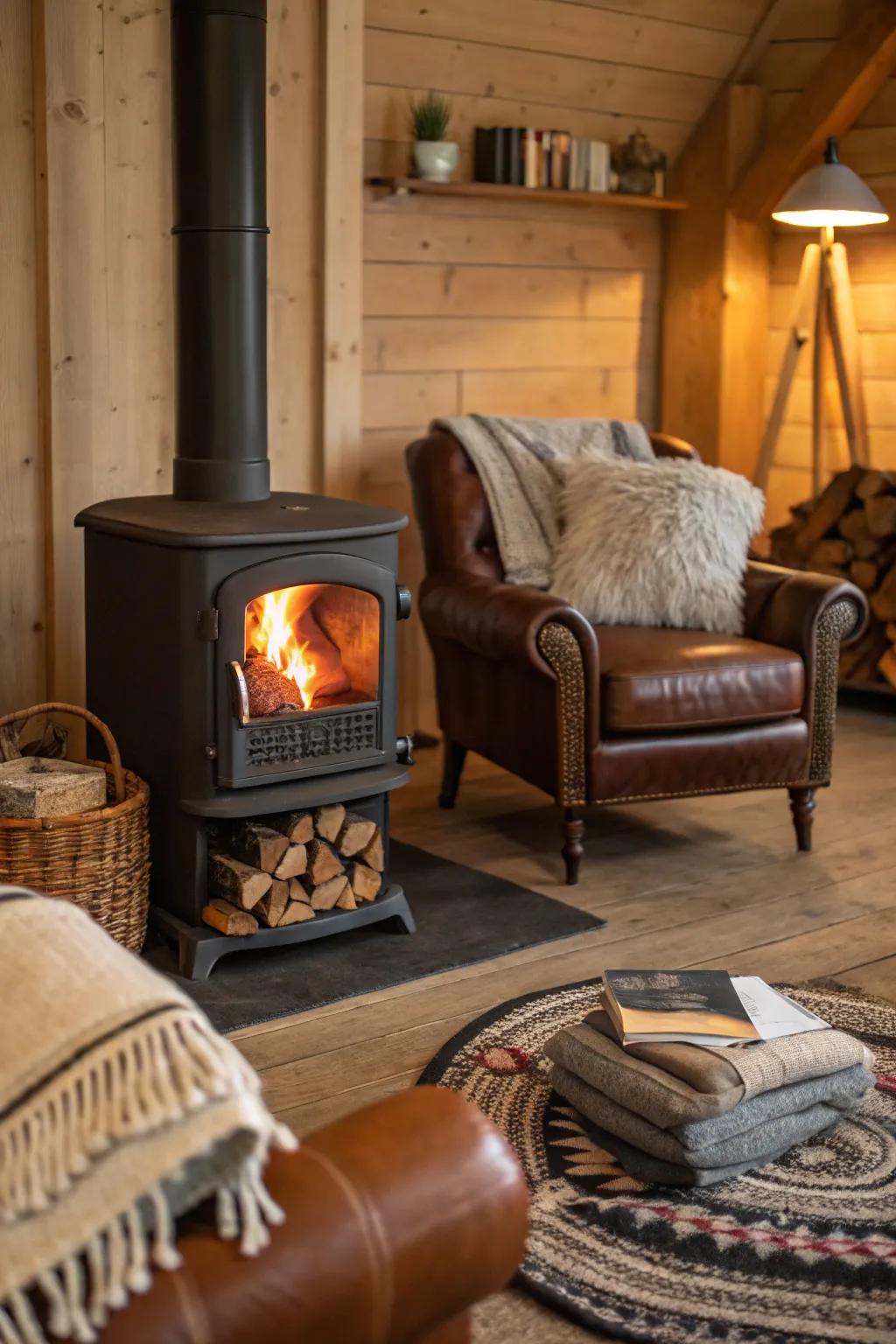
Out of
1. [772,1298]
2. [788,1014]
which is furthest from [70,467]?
[772,1298]

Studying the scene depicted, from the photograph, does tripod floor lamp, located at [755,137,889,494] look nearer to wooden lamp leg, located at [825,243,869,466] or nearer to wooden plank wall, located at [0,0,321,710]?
wooden lamp leg, located at [825,243,869,466]

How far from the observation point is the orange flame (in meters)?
2.89

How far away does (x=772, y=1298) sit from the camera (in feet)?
6.09

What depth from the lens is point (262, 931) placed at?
9.30ft

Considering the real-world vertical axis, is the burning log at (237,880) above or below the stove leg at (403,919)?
above

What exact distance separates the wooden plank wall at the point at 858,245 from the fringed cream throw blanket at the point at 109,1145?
4.26m

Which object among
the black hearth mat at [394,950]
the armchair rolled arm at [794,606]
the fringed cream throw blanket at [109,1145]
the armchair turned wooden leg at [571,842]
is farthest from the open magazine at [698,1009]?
the armchair rolled arm at [794,606]

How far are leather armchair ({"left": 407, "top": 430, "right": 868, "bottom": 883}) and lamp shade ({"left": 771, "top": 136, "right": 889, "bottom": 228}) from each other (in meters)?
1.34

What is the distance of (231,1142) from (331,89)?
10.1 ft

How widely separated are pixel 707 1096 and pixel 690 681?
1.42 meters

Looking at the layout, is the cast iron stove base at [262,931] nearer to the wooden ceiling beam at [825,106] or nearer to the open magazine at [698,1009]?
the open magazine at [698,1009]

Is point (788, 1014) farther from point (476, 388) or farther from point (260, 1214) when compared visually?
point (476, 388)

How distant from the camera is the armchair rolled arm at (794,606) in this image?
352 centimetres

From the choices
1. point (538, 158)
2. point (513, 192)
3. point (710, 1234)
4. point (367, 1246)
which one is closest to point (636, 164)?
point (538, 158)
